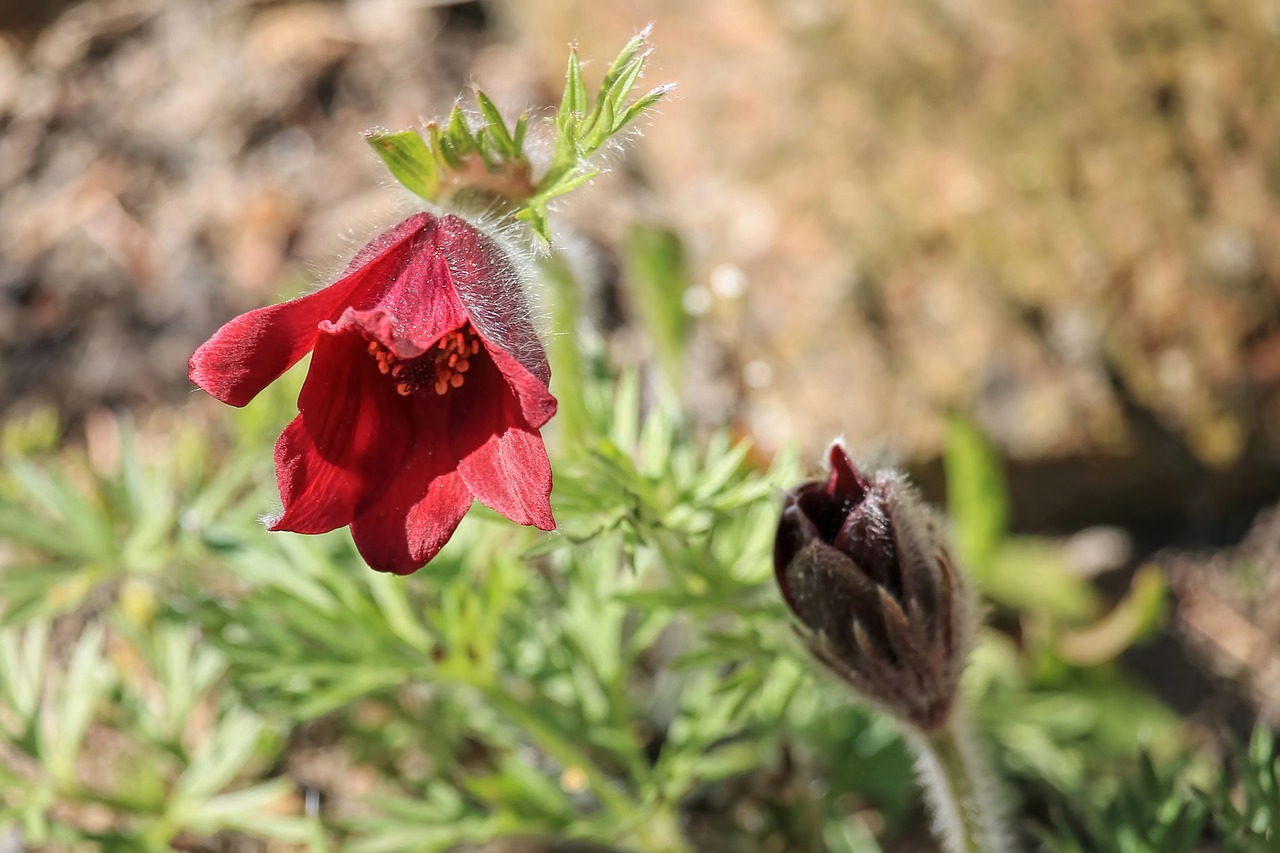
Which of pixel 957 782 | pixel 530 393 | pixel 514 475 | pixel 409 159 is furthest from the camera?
pixel 957 782

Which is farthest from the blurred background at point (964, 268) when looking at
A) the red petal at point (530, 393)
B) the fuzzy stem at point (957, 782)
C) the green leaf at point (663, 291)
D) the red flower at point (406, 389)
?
the red petal at point (530, 393)

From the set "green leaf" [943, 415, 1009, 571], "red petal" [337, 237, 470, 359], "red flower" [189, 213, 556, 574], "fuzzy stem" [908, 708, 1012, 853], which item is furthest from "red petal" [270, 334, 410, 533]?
"green leaf" [943, 415, 1009, 571]

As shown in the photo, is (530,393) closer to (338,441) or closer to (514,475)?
(514,475)

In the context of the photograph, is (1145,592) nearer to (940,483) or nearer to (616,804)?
(940,483)

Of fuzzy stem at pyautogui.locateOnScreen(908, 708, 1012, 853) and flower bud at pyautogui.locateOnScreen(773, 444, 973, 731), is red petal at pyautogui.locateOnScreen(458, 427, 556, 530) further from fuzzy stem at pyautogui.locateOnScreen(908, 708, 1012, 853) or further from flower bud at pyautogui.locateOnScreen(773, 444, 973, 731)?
fuzzy stem at pyautogui.locateOnScreen(908, 708, 1012, 853)

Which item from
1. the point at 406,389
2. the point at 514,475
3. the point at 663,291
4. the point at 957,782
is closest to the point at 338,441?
the point at 406,389

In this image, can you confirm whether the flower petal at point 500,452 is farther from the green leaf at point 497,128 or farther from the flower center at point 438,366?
the green leaf at point 497,128
